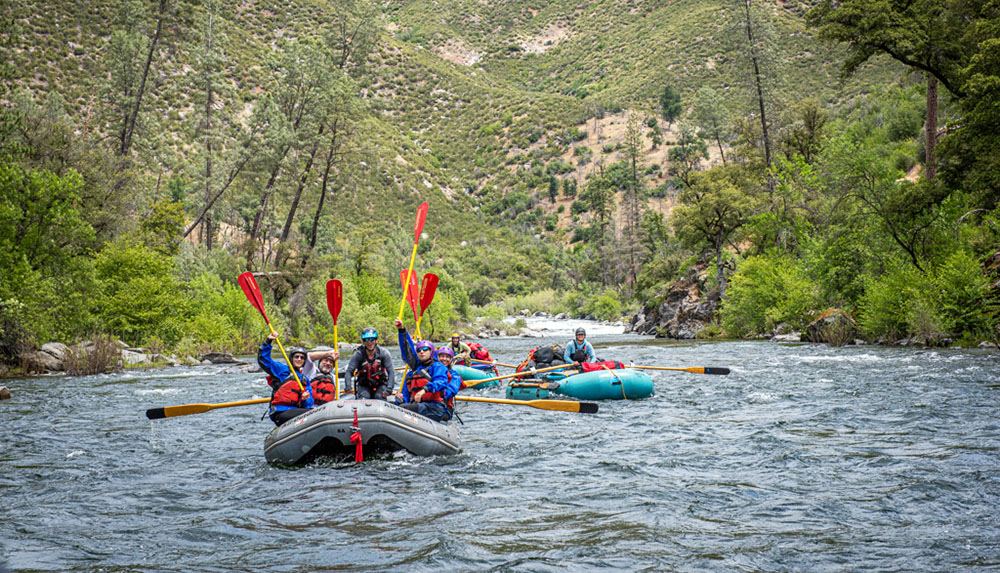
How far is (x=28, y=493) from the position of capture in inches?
277

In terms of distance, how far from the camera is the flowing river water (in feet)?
16.3

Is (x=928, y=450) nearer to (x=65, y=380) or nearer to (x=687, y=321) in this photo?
(x=65, y=380)

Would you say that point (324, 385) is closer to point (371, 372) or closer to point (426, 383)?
point (371, 372)

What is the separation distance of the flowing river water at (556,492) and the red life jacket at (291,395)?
838mm

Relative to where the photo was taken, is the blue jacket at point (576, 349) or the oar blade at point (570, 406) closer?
the oar blade at point (570, 406)

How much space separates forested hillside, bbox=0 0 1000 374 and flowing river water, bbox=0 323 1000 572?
8246 millimetres

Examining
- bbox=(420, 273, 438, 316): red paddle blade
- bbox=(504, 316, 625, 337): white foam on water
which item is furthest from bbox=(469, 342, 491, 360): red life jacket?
→ bbox=(504, 316, 625, 337): white foam on water

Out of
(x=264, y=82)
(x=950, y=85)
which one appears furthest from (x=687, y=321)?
(x=264, y=82)

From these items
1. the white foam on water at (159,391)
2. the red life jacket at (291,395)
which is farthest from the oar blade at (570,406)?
the white foam on water at (159,391)

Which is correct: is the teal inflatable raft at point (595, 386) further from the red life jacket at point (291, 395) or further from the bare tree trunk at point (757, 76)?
the bare tree trunk at point (757, 76)

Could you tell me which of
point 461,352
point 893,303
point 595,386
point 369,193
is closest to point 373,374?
point 595,386

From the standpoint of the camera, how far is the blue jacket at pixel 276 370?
8.81 metres

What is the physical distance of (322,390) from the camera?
876 cm

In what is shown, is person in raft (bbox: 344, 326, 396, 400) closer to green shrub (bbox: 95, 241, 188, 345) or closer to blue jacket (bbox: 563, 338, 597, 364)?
blue jacket (bbox: 563, 338, 597, 364)
